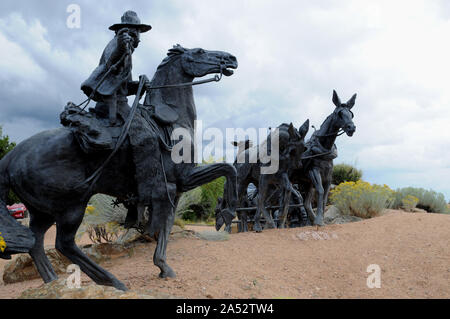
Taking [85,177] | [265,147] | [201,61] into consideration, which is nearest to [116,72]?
[201,61]

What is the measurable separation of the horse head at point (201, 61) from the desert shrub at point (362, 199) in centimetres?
950

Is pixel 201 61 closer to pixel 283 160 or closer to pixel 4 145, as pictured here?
pixel 283 160

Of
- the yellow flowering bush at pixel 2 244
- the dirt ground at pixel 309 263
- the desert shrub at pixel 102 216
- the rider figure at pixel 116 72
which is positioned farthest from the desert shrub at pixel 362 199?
the yellow flowering bush at pixel 2 244

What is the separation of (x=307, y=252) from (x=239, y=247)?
4.70 ft

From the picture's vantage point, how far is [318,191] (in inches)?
401

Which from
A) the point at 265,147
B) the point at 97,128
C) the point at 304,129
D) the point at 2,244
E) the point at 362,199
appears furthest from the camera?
the point at 362,199

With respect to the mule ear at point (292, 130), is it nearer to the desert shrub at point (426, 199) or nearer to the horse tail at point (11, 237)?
the horse tail at point (11, 237)

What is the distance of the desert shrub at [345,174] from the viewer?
20.9 metres

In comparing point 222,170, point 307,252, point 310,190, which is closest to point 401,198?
point 310,190

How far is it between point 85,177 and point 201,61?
2.40 meters

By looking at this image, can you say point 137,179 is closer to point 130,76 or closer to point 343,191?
point 130,76

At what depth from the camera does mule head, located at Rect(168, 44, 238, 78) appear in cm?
555

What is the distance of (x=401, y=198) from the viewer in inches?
666

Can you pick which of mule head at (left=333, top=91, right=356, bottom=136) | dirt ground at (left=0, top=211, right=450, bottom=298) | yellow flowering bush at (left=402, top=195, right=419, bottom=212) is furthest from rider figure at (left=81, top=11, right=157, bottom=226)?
yellow flowering bush at (left=402, top=195, right=419, bottom=212)
